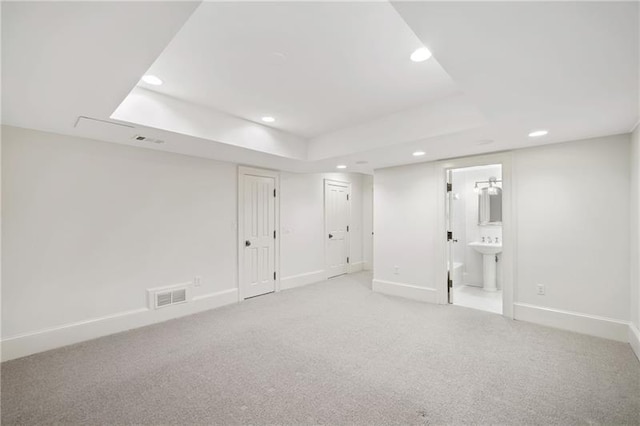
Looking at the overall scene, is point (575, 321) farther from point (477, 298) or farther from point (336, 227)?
point (336, 227)

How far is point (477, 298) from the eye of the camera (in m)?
4.64

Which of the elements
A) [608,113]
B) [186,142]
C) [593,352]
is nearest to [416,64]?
[608,113]

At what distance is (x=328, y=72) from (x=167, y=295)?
343 cm

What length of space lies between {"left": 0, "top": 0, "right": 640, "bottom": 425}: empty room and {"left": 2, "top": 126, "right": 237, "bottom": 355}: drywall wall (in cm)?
2

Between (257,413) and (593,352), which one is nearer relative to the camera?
(257,413)

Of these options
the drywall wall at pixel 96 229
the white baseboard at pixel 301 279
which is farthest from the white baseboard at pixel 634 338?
the drywall wall at pixel 96 229

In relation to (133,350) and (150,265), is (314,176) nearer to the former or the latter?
(150,265)

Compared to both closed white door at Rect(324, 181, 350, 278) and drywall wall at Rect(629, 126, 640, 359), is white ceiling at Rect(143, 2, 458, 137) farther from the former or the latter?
closed white door at Rect(324, 181, 350, 278)

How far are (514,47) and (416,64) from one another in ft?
3.02

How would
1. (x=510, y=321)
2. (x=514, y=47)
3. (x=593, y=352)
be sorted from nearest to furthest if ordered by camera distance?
(x=514, y=47) < (x=593, y=352) < (x=510, y=321)

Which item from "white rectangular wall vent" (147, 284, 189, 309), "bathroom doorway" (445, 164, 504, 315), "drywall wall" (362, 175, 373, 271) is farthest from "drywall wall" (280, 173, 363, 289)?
"bathroom doorway" (445, 164, 504, 315)

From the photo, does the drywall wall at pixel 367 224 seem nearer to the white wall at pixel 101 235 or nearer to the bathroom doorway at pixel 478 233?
the bathroom doorway at pixel 478 233

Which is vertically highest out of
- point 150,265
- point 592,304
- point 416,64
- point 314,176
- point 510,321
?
point 416,64

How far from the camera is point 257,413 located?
193cm
